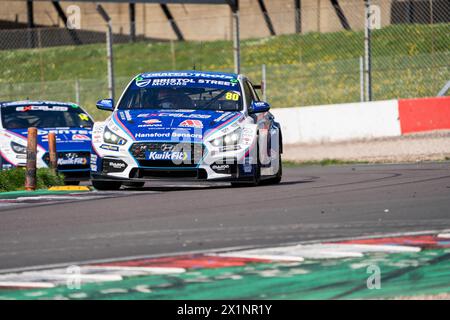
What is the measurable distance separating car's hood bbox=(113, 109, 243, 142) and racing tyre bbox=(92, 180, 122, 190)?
0.73 metres

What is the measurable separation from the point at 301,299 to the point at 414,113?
16700 millimetres

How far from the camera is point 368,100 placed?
2181cm

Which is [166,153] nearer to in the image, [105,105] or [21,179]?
[105,105]

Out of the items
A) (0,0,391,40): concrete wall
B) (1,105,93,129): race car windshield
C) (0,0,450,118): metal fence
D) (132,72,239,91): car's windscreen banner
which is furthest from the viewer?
(0,0,391,40): concrete wall

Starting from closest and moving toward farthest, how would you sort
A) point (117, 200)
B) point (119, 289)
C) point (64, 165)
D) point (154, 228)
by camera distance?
point (119, 289) → point (154, 228) → point (117, 200) → point (64, 165)

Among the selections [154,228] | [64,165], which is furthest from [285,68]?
[154,228]

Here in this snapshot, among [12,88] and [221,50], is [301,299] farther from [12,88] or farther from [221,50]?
[221,50]

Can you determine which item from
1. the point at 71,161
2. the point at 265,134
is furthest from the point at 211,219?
the point at 71,161

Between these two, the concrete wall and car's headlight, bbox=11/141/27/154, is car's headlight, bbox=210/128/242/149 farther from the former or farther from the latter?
the concrete wall

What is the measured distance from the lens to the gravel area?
68.3 feet

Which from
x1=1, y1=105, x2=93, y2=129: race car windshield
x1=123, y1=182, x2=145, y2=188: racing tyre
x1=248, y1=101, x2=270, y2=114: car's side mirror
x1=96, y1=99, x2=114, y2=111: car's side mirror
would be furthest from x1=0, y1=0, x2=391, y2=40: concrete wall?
x1=96, y1=99, x2=114, y2=111: car's side mirror
